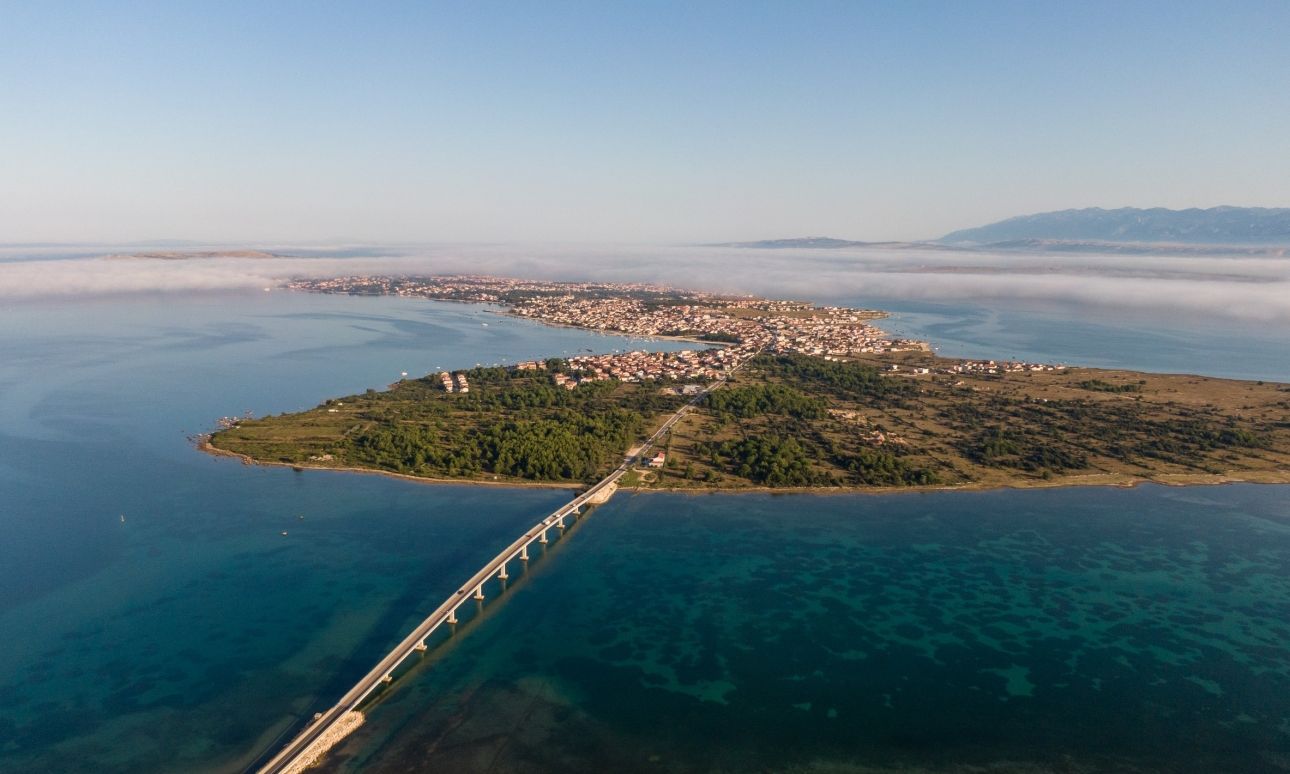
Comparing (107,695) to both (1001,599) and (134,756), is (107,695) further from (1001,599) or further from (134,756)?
(1001,599)

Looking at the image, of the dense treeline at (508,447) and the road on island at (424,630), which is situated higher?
the dense treeline at (508,447)

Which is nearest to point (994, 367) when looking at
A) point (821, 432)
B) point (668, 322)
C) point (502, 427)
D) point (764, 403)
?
point (764, 403)

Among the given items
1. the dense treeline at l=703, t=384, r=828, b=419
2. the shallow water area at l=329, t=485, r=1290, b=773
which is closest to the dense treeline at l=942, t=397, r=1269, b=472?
the shallow water area at l=329, t=485, r=1290, b=773

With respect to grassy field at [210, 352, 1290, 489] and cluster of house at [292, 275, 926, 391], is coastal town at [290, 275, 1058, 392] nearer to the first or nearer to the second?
cluster of house at [292, 275, 926, 391]

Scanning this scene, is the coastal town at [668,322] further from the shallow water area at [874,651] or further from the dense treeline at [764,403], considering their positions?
the shallow water area at [874,651]

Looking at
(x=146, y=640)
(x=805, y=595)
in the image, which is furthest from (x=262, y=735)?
(x=805, y=595)

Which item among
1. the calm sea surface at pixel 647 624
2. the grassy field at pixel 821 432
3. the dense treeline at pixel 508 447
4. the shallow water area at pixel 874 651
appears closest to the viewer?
the shallow water area at pixel 874 651

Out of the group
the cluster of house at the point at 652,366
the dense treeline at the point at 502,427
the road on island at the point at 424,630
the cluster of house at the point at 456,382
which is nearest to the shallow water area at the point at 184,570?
the road on island at the point at 424,630
